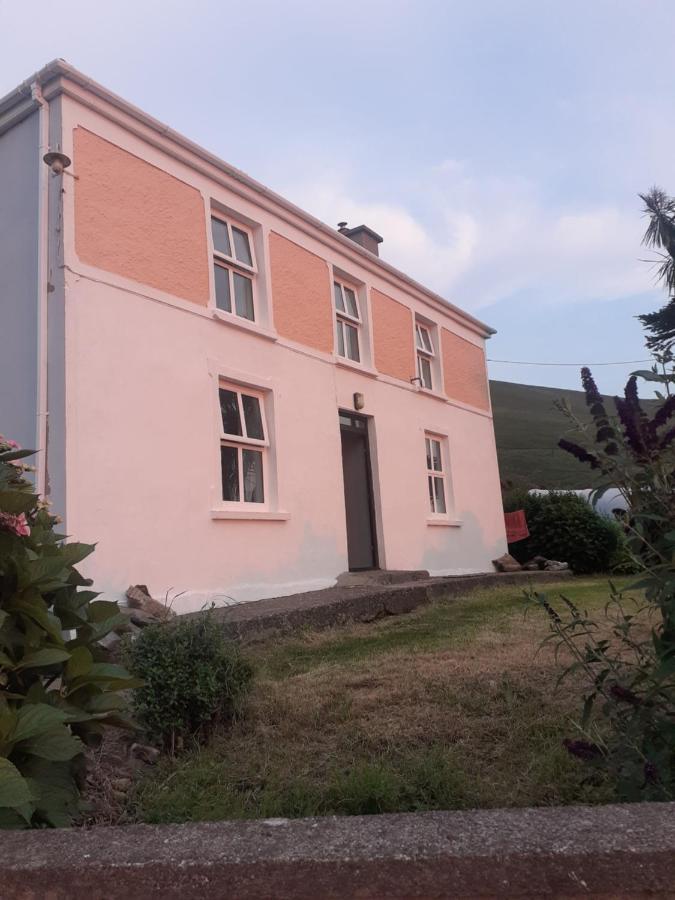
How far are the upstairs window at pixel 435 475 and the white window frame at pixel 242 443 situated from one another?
4.26m

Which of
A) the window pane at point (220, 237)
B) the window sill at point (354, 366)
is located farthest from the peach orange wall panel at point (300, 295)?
the window pane at point (220, 237)

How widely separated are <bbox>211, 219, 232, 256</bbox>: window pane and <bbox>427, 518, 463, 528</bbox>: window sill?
5372 mm

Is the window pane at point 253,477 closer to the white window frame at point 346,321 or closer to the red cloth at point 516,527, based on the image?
the white window frame at point 346,321

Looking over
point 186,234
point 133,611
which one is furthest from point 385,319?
point 133,611

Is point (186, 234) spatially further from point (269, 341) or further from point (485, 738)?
point (485, 738)

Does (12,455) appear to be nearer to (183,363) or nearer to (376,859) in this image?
(376,859)

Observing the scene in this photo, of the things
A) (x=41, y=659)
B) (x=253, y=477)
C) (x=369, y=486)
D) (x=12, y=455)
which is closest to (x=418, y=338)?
(x=369, y=486)

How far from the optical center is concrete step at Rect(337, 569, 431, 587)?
903 centimetres

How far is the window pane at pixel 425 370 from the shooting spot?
41.8 feet

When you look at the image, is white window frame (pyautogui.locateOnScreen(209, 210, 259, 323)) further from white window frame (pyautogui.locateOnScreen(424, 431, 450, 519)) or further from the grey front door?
white window frame (pyautogui.locateOnScreen(424, 431, 450, 519))

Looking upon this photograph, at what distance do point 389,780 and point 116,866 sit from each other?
137 cm

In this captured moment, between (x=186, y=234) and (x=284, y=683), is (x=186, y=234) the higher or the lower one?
the higher one

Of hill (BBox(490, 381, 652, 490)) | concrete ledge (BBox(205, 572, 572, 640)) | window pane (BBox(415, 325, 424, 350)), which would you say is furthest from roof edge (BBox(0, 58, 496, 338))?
hill (BBox(490, 381, 652, 490))

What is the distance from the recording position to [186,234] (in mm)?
7941
